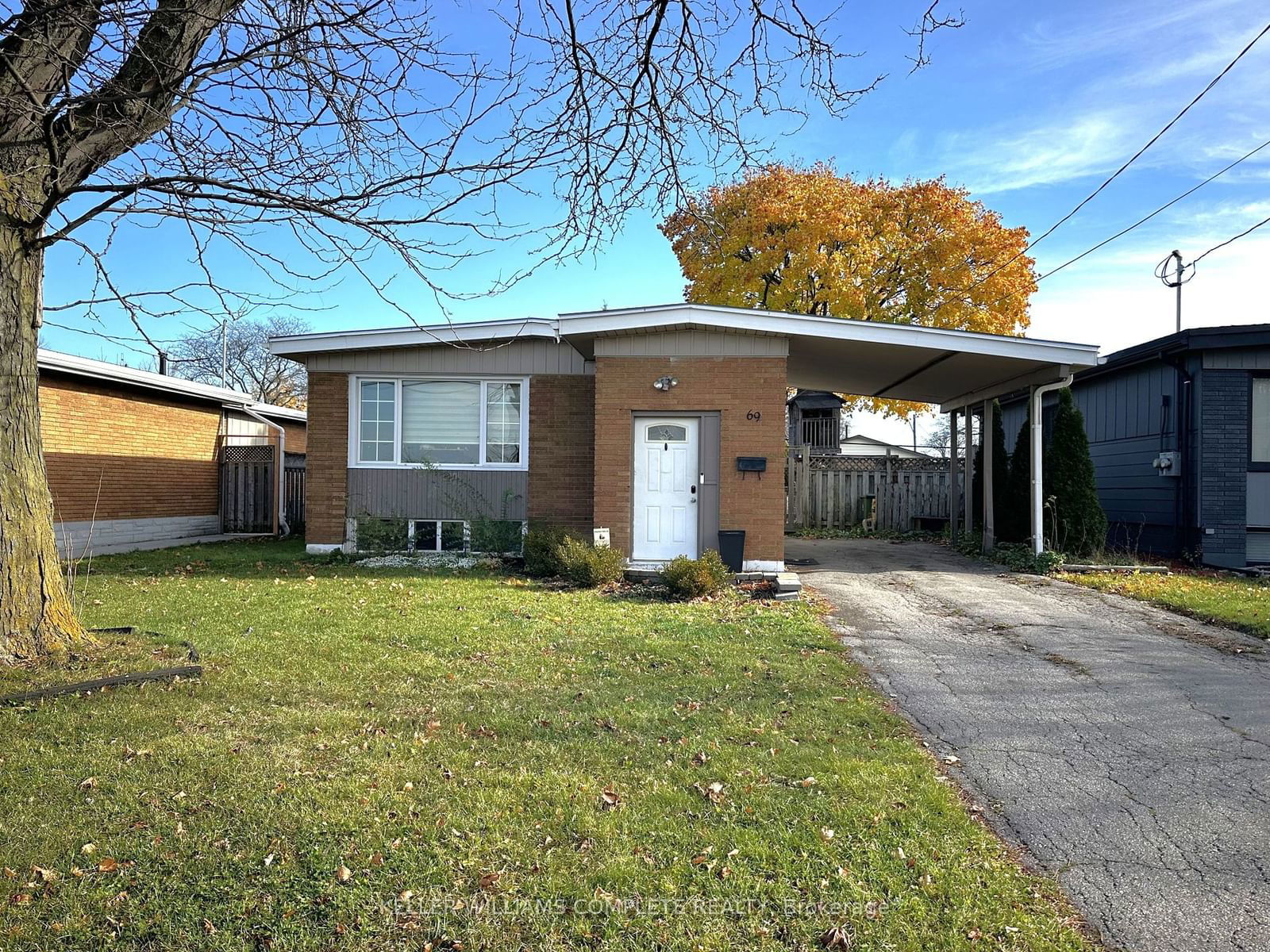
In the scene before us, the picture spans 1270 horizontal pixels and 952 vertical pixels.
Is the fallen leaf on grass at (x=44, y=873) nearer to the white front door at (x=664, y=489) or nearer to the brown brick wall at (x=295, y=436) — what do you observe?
the white front door at (x=664, y=489)

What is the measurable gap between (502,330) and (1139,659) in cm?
906

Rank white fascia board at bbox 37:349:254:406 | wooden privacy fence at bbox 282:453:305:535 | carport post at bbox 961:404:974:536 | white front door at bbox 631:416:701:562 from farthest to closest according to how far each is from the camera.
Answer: wooden privacy fence at bbox 282:453:305:535 → carport post at bbox 961:404:974:536 → white fascia board at bbox 37:349:254:406 → white front door at bbox 631:416:701:562

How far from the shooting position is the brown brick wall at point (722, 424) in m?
10.6

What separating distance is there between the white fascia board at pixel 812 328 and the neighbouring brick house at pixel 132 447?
26.5 ft

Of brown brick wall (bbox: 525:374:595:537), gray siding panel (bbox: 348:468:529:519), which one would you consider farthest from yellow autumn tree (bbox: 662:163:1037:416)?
gray siding panel (bbox: 348:468:529:519)

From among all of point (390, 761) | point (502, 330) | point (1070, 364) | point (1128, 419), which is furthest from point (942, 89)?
point (1128, 419)

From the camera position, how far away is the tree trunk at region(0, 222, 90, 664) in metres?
5.36

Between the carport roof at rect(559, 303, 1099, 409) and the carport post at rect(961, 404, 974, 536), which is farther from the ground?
the carport roof at rect(559, 303, 1099, 409)

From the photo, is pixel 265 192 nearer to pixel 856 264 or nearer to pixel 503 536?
pixel 503 536

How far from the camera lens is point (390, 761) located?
393cm

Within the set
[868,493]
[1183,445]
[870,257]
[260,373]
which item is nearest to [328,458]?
[868,493]

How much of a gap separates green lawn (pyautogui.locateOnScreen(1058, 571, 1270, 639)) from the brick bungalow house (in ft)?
10.1

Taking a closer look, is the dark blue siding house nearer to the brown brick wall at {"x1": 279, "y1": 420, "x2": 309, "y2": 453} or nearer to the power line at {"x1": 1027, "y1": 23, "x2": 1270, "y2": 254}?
the power line at {"x1": 1027, "y1": 23, "x2": 1270, "y2": 254}

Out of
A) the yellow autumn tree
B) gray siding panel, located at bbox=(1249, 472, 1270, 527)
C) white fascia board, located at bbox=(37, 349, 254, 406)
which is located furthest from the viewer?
the yellow autumn tree
